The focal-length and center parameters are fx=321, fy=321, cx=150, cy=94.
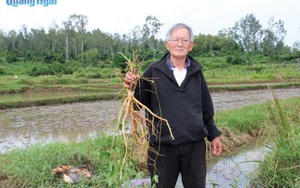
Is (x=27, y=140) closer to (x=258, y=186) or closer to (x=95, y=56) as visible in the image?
(x=258, y=186)

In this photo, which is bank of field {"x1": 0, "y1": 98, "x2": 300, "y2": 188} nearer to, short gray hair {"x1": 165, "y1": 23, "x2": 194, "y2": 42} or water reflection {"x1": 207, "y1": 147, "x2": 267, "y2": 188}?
water reflection {"x1": 207, "y1": 147, "x2": 267, "y2": 188}

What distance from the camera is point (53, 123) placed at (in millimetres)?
8492

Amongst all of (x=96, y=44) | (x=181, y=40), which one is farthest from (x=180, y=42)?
(x=96, y=44)

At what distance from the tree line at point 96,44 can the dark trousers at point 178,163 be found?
2705 centimetres

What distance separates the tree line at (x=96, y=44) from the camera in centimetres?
3194

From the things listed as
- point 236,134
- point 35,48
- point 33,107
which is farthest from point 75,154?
point 35,48

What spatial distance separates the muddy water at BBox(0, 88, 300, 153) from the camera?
22.1 ft

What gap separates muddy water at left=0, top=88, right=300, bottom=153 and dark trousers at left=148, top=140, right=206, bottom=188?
3.46 metres

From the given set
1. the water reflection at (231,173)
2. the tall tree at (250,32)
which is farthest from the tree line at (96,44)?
the water reflection at (231,173)

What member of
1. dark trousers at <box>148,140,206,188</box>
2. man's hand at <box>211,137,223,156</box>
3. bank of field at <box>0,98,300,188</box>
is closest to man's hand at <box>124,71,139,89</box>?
dark trousers at <box>148,140,206,188</box>

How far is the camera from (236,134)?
5.92 m

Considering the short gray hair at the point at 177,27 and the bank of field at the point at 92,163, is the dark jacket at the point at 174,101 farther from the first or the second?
the bank of field at the point at 92,163

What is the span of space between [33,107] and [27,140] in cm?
485

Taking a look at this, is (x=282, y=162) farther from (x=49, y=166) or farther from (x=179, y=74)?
(x=49, y=166)
